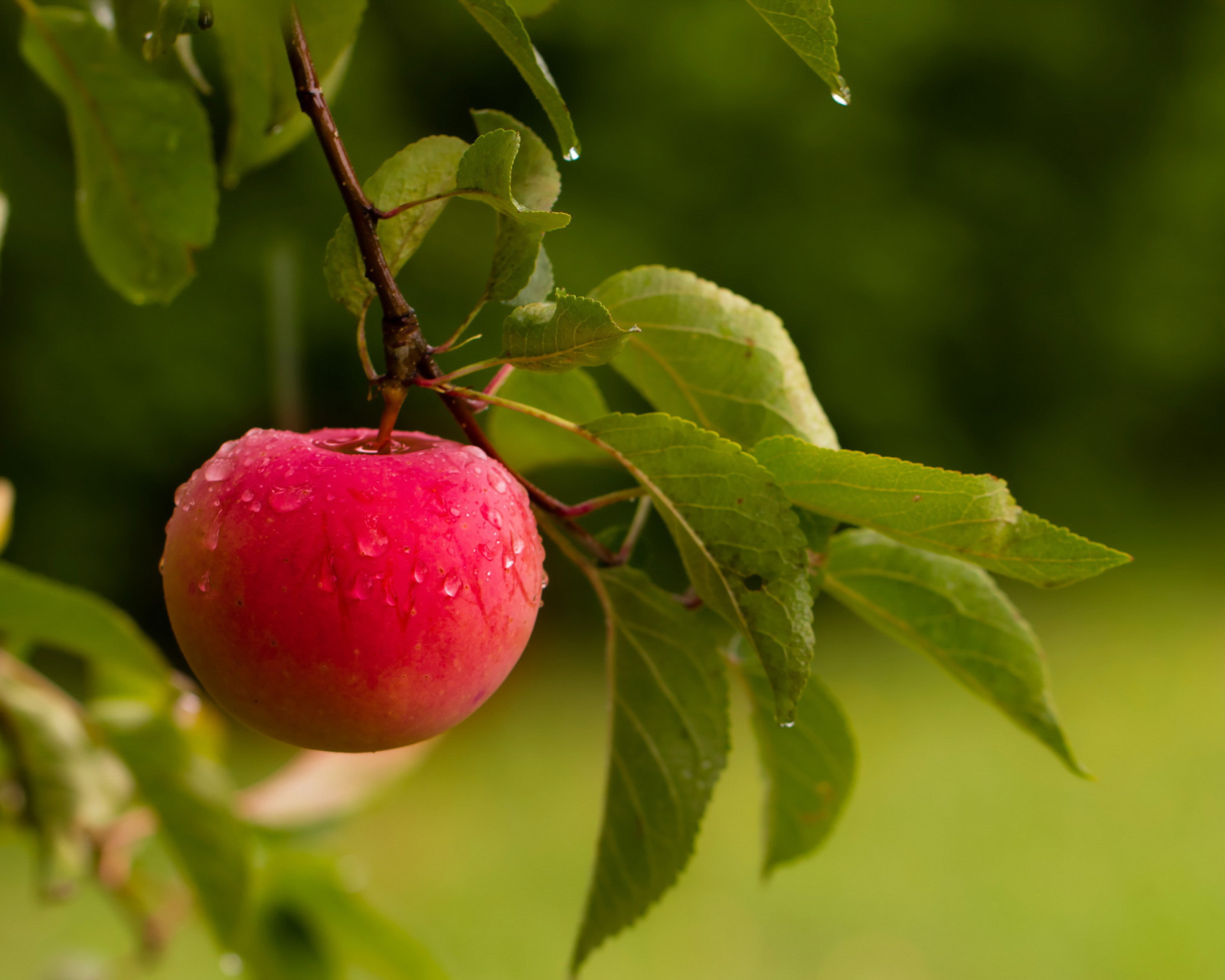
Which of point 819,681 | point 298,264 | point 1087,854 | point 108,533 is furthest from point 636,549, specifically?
point 108,533

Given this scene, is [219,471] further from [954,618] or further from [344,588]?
[954,618]

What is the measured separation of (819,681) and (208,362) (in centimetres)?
216

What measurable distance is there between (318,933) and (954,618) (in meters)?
0.52

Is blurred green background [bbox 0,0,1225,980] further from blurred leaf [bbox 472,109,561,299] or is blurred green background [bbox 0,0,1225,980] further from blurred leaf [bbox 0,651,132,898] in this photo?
blurred leaf [bbox 472,109,561,299]

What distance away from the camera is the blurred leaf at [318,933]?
69cm

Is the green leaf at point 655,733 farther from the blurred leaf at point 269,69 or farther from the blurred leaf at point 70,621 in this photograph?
the blurred leaf at point 70,621

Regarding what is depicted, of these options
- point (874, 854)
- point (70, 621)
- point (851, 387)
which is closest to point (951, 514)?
point (70, 621)

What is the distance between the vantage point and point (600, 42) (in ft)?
8.27

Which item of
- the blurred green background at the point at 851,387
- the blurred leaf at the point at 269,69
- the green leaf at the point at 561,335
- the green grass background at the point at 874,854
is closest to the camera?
the green leaf at the point at 561,335

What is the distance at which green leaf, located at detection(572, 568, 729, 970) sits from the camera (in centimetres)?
39

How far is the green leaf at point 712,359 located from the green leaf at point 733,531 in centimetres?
7

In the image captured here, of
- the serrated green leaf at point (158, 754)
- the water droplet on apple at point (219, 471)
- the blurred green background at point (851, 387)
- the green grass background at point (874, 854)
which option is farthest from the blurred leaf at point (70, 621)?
the blurred green background at point (851, 387)

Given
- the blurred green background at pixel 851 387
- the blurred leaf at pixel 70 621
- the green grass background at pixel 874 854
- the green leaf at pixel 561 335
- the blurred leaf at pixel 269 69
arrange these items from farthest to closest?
the blurred green background at pixel 851 387
the green grass background at pixel 874 854
the blurred leaf at pixel 70 621
the blurred leaf at pixel 269 69
the green leaf at pixel 561 335

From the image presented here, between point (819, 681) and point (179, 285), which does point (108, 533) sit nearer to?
point (179, 285)
